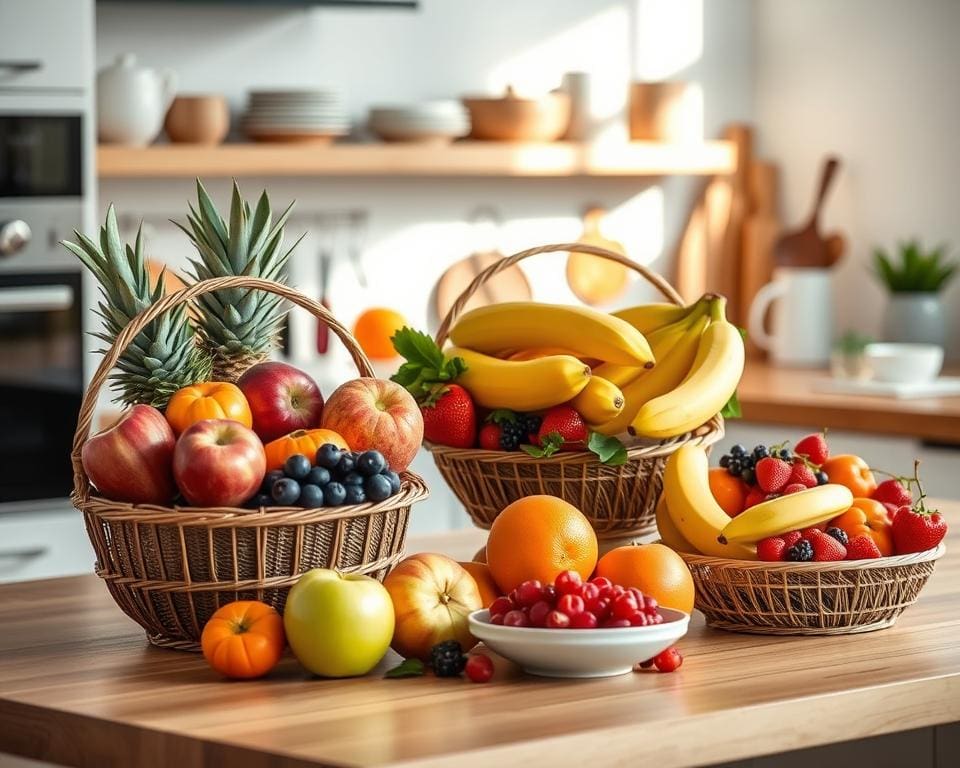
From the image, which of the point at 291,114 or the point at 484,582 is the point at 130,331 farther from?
the point at 291,114

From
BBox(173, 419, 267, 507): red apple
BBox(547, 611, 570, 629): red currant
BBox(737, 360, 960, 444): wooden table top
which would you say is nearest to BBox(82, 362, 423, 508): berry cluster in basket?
BBox(173, 419, 267, 507): red apple

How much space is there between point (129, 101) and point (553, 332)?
204 centimetres

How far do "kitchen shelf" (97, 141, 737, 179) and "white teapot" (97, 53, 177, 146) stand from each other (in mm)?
35

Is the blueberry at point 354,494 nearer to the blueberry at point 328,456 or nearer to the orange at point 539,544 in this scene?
the blueberry at point 328,456

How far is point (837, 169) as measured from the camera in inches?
184

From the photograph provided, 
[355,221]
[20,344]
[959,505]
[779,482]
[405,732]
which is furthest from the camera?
[355,221]

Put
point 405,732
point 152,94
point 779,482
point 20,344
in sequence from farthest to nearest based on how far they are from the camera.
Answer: point 152,94, point 20,344, point 779,482, point 405,732

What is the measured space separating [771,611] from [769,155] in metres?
3.53

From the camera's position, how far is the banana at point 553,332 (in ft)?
6.17

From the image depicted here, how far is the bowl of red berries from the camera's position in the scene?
1396mm

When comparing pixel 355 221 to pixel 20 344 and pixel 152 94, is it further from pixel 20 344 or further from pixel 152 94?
pixel 20 344

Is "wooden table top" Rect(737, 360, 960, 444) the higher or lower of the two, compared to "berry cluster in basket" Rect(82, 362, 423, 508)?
lower

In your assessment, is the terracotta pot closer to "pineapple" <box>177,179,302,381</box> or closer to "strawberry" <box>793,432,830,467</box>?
"pineapple" <box>177,179,302,381</box>

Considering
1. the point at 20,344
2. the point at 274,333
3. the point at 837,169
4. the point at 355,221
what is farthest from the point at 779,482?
the point at 837,169
